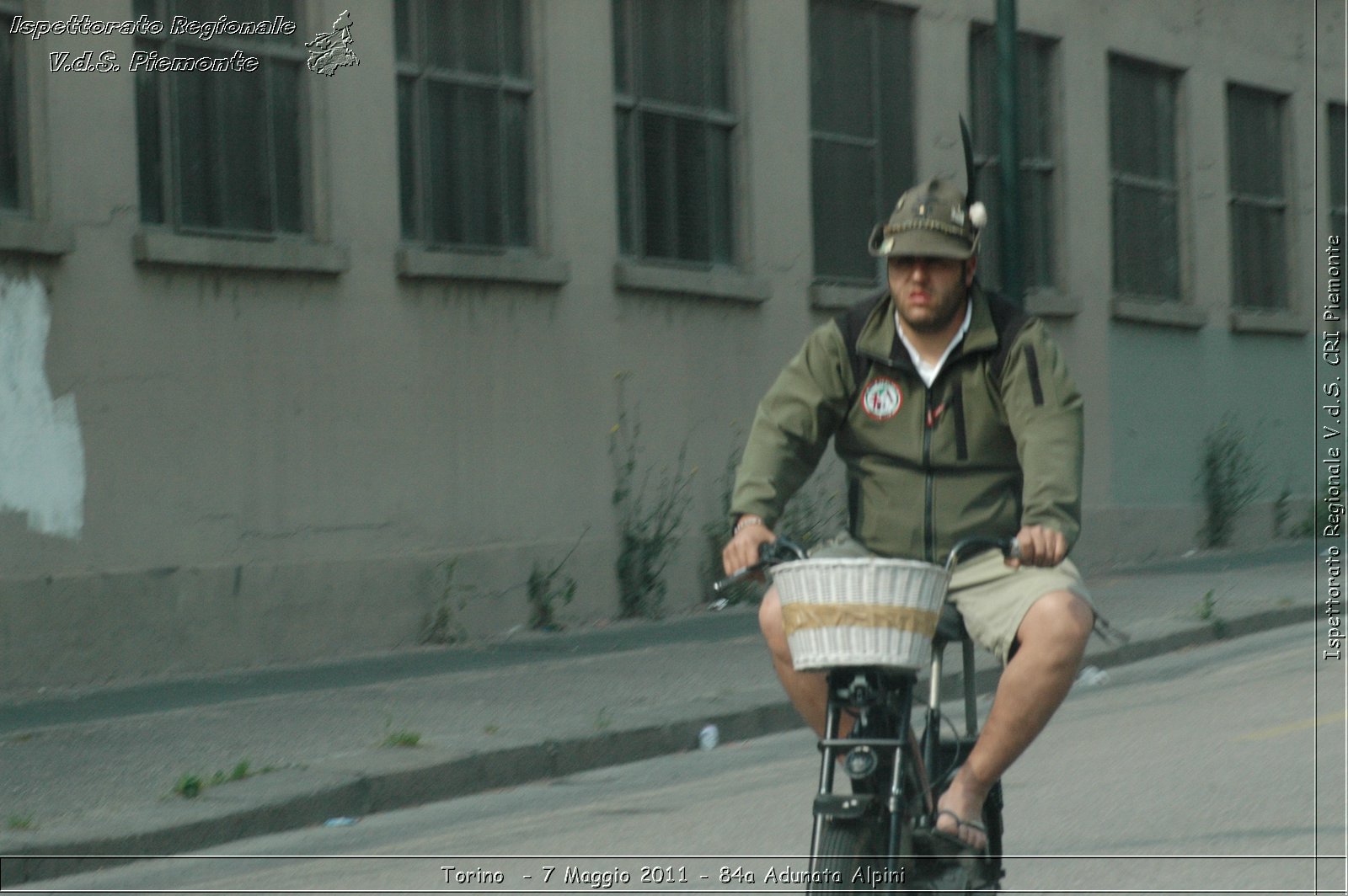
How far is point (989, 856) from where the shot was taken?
Answer: 503cm

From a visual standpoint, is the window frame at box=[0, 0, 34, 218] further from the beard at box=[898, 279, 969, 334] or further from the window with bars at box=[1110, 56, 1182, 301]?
the window with bars at box=[1110, 56, 1182, 301]

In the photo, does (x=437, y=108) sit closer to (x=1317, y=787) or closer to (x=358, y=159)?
(x=358, y=159)

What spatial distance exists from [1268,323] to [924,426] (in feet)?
59.6

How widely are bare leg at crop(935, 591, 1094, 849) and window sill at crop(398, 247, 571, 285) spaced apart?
8551 mm

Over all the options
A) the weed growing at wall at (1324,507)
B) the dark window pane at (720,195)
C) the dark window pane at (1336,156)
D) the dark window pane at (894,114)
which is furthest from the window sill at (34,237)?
the dark window pane at (1336,156)

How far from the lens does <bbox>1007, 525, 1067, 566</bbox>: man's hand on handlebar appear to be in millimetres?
4641

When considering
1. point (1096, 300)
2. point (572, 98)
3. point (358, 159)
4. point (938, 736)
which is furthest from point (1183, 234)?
Result: point (938, 736)

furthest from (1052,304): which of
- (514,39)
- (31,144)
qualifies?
(31,144)

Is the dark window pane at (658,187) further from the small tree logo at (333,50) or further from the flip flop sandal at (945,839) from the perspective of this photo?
the flip flop sandal at (945,839)

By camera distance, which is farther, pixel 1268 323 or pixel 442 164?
pixel 1268 323

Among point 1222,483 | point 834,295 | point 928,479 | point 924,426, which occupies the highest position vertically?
point 834,295

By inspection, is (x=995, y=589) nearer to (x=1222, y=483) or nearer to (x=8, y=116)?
(x=8, y=116)

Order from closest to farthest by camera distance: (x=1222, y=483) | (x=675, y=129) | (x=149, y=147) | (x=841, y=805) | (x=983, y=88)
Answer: (x=841, y=805), (x=149, y=147), (x=675, y=129), (x=983, y=88), (x=1222, y=483)

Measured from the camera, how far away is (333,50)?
12508mm
